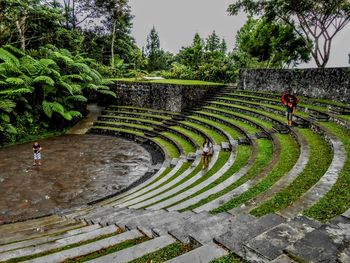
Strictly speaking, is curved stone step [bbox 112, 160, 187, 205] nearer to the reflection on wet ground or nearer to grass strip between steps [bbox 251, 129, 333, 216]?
the reflection on wet ground

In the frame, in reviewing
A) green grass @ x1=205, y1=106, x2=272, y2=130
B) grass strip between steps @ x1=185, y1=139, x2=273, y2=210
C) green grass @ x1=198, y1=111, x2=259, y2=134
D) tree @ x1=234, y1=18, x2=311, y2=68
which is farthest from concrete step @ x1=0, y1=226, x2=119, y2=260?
tree @ x1=234, y1=18, x2=311, y2=68

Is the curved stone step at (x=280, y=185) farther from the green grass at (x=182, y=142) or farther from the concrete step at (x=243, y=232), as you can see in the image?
the green grass at (x=182, y=142)

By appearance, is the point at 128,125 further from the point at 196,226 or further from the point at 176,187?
the point at 196,226

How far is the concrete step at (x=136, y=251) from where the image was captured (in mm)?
3281

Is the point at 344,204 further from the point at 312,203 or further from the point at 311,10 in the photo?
the point at 311,10

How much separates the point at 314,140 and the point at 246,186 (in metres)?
4.27

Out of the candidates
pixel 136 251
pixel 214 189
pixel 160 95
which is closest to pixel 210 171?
pixel 214 189

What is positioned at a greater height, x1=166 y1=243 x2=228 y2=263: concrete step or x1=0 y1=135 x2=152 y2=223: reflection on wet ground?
x1=166 y1=243 x2=228 y2=263: concrete step

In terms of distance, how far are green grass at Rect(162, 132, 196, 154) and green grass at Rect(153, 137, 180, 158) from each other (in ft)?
1.10

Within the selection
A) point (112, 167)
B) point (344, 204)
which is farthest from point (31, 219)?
point (344, 204)

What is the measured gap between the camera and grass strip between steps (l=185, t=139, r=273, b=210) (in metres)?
6.23

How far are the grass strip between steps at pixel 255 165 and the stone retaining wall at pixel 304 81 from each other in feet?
18.9

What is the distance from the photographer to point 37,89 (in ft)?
53.2

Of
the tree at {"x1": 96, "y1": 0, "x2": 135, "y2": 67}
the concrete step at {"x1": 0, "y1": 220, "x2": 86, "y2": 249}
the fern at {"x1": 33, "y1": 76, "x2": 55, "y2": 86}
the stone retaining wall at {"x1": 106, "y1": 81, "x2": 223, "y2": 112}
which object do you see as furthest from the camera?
the tree at {"x1": 96, "y1": 0, "x2": 135, "y2": 67}
